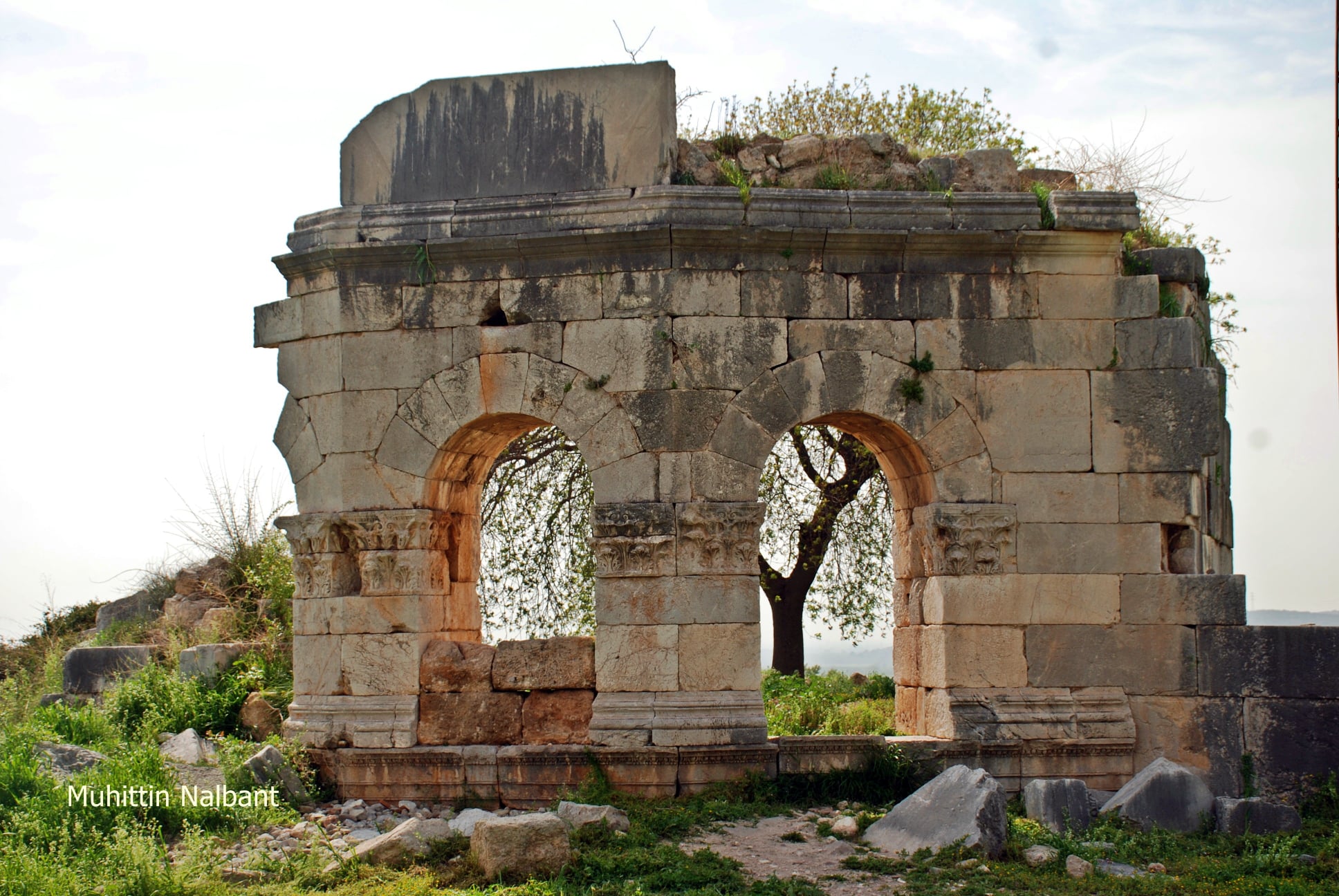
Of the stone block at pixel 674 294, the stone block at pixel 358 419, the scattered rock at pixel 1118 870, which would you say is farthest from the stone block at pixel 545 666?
the scattered rock at pixel 1118 870

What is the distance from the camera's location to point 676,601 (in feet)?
26.8

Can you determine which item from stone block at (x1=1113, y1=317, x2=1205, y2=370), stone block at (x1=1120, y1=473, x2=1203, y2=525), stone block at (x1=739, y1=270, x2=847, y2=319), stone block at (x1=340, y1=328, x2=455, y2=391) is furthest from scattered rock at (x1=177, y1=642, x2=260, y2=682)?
stone block at (x1=1113, y1=317, x2=1205, y2=370)

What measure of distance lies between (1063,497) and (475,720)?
426 cm

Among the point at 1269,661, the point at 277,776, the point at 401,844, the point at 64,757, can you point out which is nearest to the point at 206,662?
the point at 64,757

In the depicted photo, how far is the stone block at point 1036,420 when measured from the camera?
845 cm

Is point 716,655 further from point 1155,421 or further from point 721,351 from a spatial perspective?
point 1155,421

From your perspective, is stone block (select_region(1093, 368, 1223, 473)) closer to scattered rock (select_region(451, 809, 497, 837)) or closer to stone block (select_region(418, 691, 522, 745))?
stone block (select_region(418, 691, 522, 745))

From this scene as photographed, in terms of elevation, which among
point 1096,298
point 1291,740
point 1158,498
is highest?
point 1096,298

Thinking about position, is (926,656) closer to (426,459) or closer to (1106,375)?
(1106,375)

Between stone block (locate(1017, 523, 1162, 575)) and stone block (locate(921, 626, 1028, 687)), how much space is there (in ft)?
1.58

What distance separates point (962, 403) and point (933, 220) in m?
1.27

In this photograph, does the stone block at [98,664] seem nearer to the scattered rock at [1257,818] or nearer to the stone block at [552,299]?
the stone block at [552,299]

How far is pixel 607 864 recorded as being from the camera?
6586 millimetres

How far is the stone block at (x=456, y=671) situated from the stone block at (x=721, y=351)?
2.32 metres
